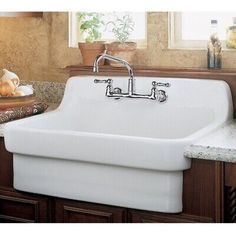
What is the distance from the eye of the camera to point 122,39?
257 centimetres

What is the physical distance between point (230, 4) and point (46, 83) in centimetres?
228

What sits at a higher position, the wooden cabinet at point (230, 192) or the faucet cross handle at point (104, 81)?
the faucet cross handle at point (104, 81)

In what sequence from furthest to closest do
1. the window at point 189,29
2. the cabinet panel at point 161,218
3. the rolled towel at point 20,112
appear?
1. the window at point 189,29
2. the rolled towel at point 20,112
3. the cabinet panel at point 161,218

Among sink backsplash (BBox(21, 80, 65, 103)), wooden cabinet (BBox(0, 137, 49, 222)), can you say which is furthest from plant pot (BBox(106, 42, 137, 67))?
wooden cabinet (BBox(0, 137, 49, 222))

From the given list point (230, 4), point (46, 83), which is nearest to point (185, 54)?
point (46, 83)

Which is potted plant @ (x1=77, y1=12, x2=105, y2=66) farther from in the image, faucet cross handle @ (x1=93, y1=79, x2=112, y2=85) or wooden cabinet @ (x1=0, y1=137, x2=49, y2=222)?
wooden cabinet @ (x1=0, y1=137, x2=49, y2=222)

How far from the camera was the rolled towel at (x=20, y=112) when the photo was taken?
6.99 feet

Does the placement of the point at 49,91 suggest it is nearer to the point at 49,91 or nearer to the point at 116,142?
the point at 49,91

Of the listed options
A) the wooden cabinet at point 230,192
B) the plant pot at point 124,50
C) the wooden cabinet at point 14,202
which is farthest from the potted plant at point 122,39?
the wooden cabinet at point 230,192

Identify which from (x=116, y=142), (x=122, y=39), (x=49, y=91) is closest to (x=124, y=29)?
(x=122, y=39)

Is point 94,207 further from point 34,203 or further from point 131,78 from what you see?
point 131,78

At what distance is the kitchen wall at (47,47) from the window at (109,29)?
0.04 meters

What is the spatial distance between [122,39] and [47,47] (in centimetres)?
44

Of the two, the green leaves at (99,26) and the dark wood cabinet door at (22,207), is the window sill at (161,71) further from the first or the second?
the dark wood cabinet door at (22,207)
